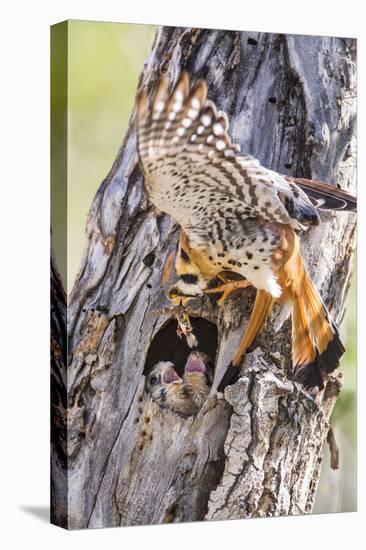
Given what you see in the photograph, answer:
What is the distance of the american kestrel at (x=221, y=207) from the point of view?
18.4 ft

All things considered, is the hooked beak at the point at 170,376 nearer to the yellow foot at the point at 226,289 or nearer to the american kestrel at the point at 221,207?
the american kestrel at the point at 221,207

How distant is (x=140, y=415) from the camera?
5.60m

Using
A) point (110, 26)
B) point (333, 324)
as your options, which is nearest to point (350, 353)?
point (333, 324)

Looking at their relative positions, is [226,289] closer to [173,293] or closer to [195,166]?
[173,293]

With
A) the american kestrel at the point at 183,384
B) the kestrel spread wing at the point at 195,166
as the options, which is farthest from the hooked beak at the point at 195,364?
the kestrel spread wing at the point at 195,166

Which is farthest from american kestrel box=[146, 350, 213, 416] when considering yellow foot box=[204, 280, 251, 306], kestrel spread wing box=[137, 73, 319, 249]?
kestrel spread wing box=[137, 73, 319, 249]

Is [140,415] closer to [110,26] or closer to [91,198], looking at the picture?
[91,198]

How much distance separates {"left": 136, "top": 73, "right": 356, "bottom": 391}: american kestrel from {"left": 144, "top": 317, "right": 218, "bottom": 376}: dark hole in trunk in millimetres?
104

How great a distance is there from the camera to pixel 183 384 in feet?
18.6

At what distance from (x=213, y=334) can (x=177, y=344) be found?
0.16 metres

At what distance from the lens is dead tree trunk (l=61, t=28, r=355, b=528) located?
18.1ft

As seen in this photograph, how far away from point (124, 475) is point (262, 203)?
1.22 m

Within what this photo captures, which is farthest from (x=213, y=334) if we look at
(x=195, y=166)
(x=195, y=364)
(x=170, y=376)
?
(x=195, y=166)

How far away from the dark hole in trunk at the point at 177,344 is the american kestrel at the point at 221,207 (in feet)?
0.34
